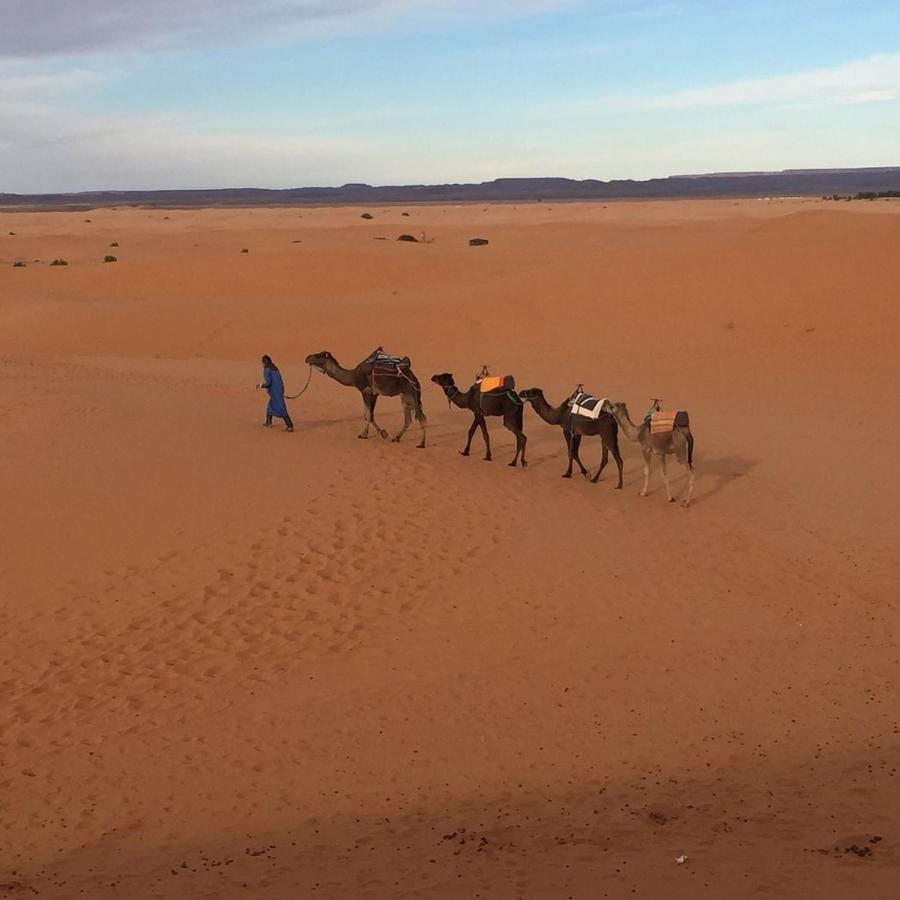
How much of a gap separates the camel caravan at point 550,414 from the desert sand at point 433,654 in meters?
0.52

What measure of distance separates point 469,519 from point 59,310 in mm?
22932

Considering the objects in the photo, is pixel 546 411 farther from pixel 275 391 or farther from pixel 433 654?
pixel 433 654

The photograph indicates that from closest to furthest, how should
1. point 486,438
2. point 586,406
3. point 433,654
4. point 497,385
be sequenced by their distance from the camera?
point 433,654, point 586,406, point 497,385, point 486,438

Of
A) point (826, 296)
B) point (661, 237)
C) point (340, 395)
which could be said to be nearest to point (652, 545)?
point (340, 395)

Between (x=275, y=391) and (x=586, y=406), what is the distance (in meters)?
4.70

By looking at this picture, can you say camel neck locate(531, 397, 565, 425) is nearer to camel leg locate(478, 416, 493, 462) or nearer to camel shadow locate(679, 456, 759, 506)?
camel leg locate(478, 416, 493, 462)

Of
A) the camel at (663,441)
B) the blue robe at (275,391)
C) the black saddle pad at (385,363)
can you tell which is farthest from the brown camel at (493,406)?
the blue robe at (275,391)

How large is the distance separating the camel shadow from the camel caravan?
0.79 ft

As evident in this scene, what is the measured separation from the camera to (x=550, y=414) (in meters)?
16.1

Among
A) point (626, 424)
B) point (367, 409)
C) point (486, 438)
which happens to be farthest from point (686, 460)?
point (367, 409)

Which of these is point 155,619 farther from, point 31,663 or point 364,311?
point 364,311

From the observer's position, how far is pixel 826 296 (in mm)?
28891

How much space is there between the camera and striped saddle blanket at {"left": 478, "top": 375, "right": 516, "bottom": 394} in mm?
16188

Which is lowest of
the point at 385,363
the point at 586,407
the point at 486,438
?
the point at 486,438
